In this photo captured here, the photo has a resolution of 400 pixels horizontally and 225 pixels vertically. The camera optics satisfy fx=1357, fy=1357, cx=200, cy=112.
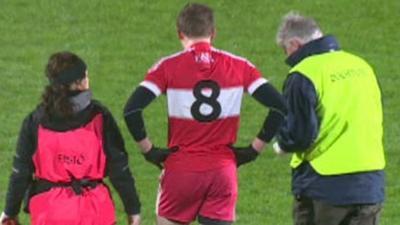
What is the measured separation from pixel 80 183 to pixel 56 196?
15cm

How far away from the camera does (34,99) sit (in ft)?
47.2

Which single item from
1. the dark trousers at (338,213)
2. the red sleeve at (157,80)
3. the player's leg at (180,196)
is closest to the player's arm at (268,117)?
the player's leg at (180,196)

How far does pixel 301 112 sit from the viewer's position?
24.9ft

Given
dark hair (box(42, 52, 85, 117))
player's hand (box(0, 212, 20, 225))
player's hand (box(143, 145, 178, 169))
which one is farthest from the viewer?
player's hand (box(143, 145, 178, 169))

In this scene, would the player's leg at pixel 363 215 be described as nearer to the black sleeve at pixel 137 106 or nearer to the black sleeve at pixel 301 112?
the black sleeve at pixel 301 112

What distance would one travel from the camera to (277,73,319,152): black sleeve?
757 centimetres

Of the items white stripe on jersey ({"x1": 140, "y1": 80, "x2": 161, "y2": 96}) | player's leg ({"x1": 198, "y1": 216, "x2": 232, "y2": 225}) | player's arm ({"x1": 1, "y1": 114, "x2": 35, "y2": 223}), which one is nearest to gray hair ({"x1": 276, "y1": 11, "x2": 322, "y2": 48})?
white stripe on jersey ({"x1": 140, "y1": 80, "x2": 161, "y2": 96})

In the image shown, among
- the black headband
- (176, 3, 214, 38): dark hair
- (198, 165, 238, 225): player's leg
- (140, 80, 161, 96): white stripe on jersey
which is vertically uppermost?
(176, 3, 214, 38): dark hair

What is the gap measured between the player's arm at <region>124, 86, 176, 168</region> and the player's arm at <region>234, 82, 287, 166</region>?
46 centimetres

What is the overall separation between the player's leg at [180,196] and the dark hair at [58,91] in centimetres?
98

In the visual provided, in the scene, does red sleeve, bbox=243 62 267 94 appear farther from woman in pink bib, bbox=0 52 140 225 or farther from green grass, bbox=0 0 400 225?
green grass, bbox=0 0 400 225

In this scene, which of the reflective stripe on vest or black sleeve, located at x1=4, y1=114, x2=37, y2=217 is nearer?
black sleeve, located at x1=4, y1=114, x2=37, y2=217

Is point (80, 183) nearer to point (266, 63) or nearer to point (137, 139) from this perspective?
point (137, 139)

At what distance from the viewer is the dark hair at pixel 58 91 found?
280 inches
